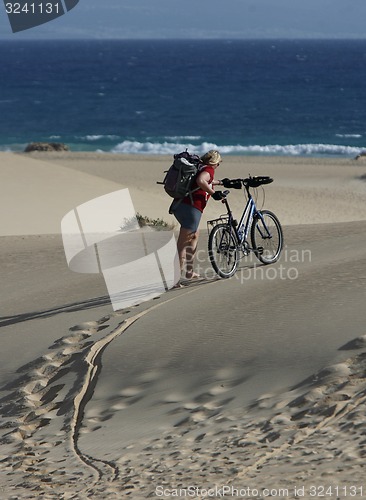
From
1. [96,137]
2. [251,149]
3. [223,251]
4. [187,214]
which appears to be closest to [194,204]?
[187,214]

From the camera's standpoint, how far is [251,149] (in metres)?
48.3

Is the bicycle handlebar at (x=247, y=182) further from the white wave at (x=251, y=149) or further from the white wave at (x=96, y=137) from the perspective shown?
the white wave at (x=96, y=137)

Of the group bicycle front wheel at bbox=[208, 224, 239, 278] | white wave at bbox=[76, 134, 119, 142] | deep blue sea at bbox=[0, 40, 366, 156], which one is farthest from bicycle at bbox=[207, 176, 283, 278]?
white wave at bbox=[76, 134, 119, 142]

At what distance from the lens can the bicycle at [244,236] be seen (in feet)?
31.8

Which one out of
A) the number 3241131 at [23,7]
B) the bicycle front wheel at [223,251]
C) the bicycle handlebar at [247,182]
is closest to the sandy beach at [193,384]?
the bicycle front wheel at [223,251]

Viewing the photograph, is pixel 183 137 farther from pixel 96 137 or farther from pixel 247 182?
pixel 247 182

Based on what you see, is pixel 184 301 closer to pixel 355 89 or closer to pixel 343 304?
pixel 343 304

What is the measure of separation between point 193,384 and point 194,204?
9.34 ft

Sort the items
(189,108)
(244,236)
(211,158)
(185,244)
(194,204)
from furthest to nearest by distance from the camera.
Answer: (189,108), (244,236), (185,244), (194,204), (211,158)

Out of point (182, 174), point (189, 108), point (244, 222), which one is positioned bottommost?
point (244, 222)

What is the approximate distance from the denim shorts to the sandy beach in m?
0.66

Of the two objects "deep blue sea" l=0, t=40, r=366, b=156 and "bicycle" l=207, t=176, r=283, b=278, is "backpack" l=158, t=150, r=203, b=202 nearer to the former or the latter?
"bicycle" l=207, t=176, r=283, b=278

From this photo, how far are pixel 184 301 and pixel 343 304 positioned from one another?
64.1 inches

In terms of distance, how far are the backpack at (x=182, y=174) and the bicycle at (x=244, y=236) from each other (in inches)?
14.0
